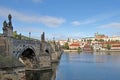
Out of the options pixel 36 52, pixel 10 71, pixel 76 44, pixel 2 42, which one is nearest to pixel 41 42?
pixel 36 52

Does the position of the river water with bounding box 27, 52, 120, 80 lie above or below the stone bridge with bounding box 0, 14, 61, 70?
below

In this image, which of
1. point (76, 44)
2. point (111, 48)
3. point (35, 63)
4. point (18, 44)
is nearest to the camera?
point (18, 44)

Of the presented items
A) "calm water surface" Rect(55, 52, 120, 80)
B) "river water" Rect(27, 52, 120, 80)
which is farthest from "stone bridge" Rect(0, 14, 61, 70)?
"calm water surface" Rect(55, 52, 120, 80)

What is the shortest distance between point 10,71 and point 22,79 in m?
1.58

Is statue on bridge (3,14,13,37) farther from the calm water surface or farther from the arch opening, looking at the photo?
the arch opening

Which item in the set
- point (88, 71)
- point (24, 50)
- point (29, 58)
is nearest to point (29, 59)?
point (29, 58)

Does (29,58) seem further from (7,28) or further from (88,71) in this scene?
(7,28)

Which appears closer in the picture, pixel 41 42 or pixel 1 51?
pixel 1 51

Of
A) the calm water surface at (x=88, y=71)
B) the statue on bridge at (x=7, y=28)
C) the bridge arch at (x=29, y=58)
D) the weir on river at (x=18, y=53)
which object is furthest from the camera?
the bridge arch at (x=29, y=58)

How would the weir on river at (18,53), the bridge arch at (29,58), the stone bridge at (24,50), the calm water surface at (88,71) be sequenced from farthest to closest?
the bridge arch at (29,58)
the calm water surface at (88,71)
the stone bridge at (24,50)
the weir on river at (18,53)

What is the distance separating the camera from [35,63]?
134 feet

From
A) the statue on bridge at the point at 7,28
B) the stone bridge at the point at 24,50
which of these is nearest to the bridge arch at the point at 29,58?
the stone bridge at the point at 24,50

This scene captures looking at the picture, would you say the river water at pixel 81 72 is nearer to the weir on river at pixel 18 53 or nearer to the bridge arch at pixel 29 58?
the weir on river at pixel 18 53

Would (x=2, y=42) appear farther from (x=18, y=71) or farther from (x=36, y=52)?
(x=36, y=52)
